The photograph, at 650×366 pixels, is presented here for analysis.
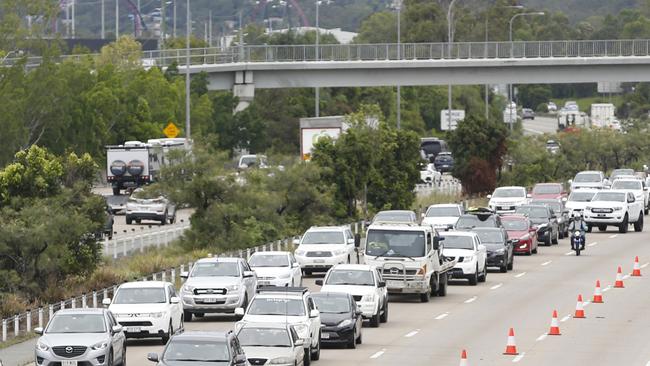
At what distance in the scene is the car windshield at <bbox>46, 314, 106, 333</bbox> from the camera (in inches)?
1172

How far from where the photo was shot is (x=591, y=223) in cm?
6994

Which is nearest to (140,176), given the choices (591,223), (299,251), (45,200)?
(591,223)

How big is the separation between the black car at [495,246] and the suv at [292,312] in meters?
21.1

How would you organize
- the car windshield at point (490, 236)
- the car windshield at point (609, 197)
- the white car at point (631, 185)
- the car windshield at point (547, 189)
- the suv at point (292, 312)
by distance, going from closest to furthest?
1. the suv at point (292, 312)
2. the car windshield at point (490, 236)
3. the car windshield at point (609, 197)
4. the white car at point (631, 185)
5. the car windshield at point (547, 189)

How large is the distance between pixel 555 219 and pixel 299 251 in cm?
1763

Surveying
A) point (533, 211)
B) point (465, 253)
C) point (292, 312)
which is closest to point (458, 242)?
point (465, 253)

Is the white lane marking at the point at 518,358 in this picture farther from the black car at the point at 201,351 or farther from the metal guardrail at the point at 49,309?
the metal guardrail at the point at 49,309

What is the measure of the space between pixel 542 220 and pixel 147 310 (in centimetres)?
3235

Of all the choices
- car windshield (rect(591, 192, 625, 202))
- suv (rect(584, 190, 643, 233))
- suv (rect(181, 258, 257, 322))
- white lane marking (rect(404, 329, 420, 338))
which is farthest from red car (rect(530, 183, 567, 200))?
white lane marking (rect(404, 329, 420, 338))

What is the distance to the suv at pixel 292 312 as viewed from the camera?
3100 centimetres

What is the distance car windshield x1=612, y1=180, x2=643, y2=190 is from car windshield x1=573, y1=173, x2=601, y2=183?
205 inches

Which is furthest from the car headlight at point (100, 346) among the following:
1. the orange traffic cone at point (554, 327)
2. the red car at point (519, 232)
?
the red car at point (519, 232)

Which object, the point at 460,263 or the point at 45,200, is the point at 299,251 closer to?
the point at 460,263

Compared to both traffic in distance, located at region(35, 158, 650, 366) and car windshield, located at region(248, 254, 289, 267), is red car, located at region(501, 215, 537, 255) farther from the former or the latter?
car windshield, located at region(248, 254, 289, 267)
